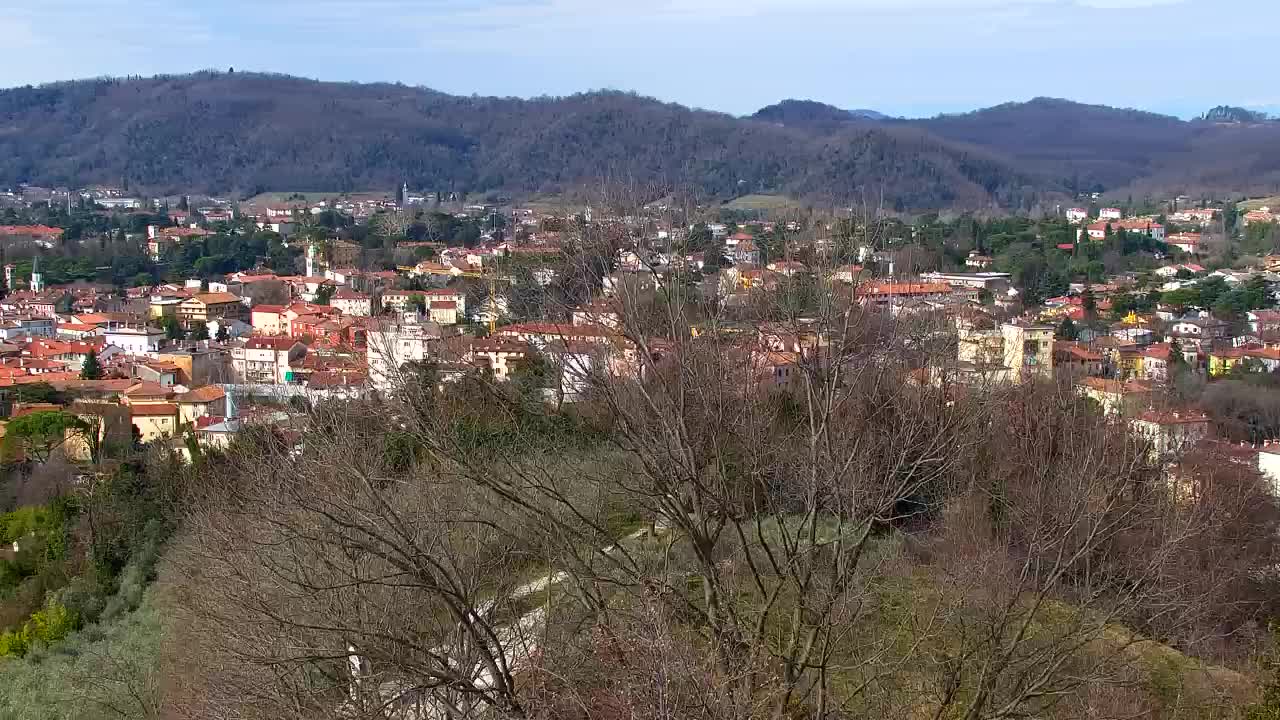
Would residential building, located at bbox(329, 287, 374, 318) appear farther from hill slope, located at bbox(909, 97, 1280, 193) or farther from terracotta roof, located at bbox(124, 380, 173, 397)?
hill slope, located at bbox(909, 97, 1280, 193)

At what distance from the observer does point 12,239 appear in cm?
4466

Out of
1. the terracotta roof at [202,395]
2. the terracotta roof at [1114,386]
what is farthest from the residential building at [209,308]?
the terracotta roof at [1114,386]

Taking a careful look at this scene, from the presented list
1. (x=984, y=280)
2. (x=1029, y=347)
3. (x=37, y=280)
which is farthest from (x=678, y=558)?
(x=37, y=280)

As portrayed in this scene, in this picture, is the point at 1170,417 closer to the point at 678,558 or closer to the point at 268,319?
the point at 678,558

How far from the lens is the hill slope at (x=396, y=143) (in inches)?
2603

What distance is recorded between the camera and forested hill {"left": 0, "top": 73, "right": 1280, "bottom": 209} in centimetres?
6662

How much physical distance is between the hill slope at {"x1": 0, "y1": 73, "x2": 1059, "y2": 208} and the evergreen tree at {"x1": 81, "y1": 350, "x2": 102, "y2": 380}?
3872 cm

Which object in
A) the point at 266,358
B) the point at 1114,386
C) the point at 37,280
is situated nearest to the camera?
the point at 1114,386

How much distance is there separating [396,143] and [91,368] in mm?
66446

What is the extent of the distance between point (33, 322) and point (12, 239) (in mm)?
18232

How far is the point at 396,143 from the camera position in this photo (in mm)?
85625

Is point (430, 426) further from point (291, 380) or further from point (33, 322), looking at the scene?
point (33, 322)

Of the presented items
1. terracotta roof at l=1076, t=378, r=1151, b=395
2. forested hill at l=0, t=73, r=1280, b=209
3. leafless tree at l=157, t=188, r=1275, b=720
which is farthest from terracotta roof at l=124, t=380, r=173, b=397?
forested hill at l=0, t=73, r=1280, b=209

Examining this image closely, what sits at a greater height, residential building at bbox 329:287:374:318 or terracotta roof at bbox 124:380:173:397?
residential building at bbox 329:287:374:318
